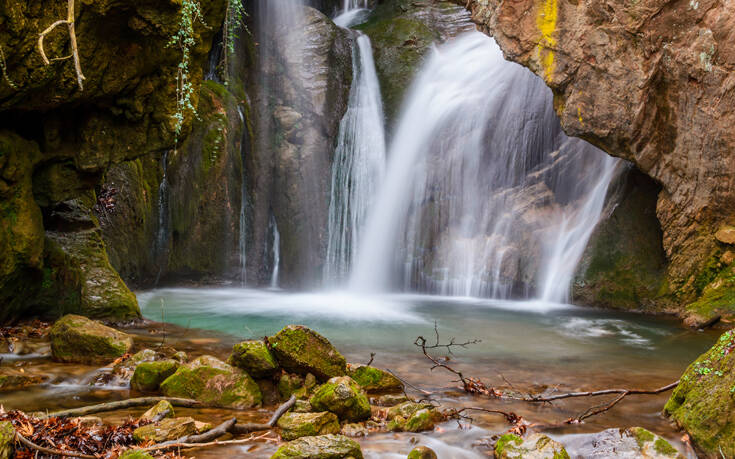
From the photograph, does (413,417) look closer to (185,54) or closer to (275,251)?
(185,54)

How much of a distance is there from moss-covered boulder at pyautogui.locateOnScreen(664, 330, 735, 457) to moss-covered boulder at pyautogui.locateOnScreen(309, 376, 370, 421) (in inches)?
88.4

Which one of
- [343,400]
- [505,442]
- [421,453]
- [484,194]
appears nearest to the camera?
[421,453]

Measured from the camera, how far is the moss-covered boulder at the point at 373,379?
4.67 metres

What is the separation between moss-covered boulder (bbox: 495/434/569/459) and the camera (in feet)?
10.3

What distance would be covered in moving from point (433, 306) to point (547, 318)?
2369mm

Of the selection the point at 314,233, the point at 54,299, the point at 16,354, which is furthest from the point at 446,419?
the point at 314,233

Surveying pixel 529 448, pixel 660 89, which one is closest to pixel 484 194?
pixel 660 89

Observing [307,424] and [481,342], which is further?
[481,342]

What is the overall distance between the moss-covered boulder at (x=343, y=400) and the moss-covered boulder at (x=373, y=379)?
2.42 ft

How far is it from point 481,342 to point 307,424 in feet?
14.1

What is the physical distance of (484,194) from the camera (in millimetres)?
12859

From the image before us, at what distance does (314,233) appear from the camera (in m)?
13.5

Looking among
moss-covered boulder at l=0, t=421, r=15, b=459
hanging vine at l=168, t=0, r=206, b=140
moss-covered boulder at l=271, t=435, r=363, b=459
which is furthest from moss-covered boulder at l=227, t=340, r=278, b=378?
hanging vine at l=168, t=0, r=206, b=140

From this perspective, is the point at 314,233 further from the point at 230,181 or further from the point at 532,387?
the point at 532,387
